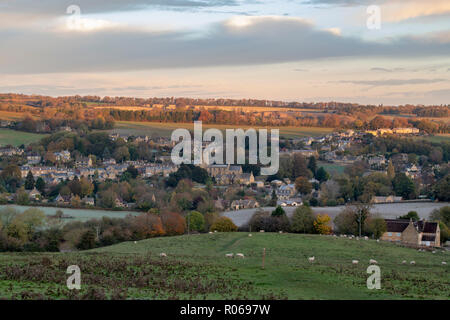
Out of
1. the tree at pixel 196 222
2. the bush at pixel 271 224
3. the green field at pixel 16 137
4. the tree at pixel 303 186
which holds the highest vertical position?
the green field at pixel 16 137

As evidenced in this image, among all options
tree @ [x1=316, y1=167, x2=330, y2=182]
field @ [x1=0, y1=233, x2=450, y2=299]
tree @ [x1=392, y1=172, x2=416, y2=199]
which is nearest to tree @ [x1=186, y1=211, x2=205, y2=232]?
field @ [x1=0, y1=233, x2=450, y2=299]

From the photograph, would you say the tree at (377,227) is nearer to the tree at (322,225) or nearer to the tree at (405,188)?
the tree at (322,225)

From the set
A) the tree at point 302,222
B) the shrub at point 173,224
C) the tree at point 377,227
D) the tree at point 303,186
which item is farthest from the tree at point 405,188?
the shrub at point 173,224

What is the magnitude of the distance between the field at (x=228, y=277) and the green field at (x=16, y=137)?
85.6 meters

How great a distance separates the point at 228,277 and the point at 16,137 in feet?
329

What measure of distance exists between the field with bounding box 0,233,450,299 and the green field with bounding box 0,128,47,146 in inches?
3369

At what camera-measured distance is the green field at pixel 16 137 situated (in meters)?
107

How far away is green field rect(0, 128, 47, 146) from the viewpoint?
107m

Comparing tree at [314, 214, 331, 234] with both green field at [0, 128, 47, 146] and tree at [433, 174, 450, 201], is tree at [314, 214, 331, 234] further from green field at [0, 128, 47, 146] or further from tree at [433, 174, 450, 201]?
green field at [0, 128, 47, 146]

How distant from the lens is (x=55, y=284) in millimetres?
16547

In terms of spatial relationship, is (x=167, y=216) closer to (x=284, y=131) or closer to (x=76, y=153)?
(x=76, y=153)

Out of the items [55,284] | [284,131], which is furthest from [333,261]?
[284,131]
